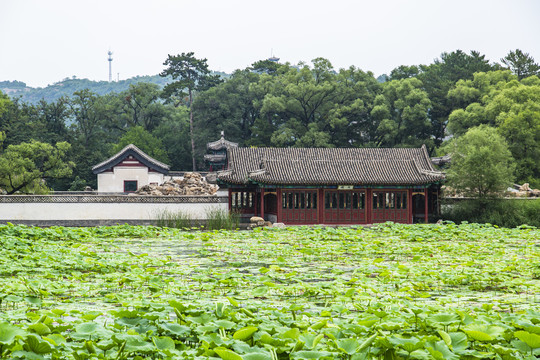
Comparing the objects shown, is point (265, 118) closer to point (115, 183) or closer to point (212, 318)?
point (115, 183)

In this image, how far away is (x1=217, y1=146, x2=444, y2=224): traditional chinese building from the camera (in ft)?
75.5

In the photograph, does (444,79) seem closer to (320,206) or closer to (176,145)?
(176,145)

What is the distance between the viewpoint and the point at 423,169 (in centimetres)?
2403

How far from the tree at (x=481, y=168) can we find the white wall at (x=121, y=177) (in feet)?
57.3

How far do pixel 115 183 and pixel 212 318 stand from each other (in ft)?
98.7

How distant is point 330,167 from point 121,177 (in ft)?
47.7

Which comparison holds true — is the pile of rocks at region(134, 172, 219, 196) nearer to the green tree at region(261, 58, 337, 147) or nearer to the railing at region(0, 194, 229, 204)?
the railing at region(0, 194, 229, 204)

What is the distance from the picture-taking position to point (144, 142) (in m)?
43.3

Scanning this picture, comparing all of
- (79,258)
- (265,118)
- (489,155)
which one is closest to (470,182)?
(489,155)

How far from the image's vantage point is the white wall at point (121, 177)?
1320 inches

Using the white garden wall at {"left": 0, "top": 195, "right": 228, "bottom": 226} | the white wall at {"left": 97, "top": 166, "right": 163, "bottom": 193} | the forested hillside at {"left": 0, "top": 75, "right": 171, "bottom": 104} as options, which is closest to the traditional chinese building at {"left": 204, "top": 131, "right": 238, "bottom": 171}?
the white wall at {"left": 97, "top": 166, "right": 163, "bottom": 193}

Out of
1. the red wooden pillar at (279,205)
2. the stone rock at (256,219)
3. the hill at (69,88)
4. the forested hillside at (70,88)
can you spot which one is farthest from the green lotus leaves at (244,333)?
the hill at (69,88)

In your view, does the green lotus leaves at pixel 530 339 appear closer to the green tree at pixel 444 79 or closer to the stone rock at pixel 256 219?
the stone rock at pixel 256 219

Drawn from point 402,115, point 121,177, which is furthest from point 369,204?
point 402,115
